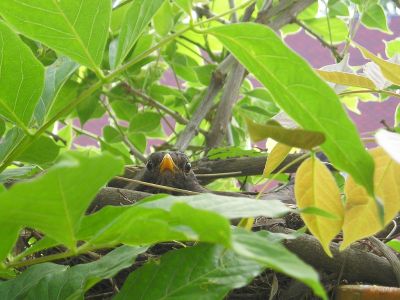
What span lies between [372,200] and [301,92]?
127 mm

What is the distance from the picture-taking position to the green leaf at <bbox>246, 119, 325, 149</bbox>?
1.26 feet

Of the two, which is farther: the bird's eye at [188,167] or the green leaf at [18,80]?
the bird's eye at [188,167]

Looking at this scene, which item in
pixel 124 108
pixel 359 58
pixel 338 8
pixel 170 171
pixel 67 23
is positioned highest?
pixel 67 23

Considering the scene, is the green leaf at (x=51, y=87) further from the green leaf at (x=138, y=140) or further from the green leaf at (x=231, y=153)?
the green leaf at (x=138, y=140)

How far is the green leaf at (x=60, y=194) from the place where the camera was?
318 millimetres

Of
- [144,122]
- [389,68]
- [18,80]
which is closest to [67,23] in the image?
[18,80]

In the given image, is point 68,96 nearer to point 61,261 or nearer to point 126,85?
point 126,85

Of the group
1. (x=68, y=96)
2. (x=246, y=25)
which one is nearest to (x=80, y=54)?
(x=246, y=25)

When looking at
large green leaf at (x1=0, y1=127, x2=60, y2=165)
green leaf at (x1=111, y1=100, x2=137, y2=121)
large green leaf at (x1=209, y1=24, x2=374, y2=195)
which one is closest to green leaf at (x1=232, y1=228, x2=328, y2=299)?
large green leaf at (x1=209, y1=24, x2=374, y2=195)

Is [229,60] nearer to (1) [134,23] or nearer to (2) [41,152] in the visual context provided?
(2) [41,152]

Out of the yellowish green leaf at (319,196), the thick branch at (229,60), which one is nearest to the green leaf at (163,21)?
the thick branch at (229,60)

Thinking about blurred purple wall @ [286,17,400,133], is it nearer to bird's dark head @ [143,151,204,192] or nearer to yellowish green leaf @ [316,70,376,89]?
bird's dark head @ [143,151,204,192]

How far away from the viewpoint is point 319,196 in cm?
50

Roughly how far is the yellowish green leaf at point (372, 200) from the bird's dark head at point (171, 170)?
0.80 meters
